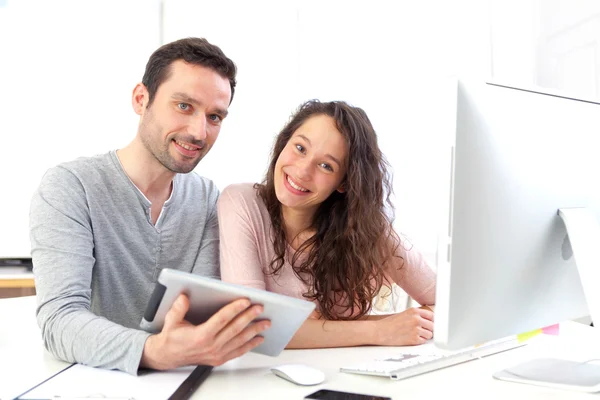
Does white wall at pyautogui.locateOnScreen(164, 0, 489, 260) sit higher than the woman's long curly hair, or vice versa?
white wall at pyautogui.locateOnScreen(164, 0, 489, 260)

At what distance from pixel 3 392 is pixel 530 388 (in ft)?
2.84

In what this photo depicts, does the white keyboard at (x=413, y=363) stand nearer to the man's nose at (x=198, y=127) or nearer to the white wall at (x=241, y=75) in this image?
the man's nose at (x=198, y=127)

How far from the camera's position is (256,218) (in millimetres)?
1690

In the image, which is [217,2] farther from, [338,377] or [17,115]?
[338,377]

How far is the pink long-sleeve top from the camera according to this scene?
155cm

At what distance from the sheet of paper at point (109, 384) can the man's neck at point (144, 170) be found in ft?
1.98

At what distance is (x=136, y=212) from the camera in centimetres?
161

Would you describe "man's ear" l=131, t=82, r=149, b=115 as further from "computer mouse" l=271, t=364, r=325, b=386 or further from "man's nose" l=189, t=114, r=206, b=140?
"computer mouse" l=271, t=364, r=325, b=386

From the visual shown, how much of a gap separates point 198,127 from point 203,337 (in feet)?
2.49

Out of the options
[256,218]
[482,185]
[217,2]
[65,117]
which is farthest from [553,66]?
[65,117]

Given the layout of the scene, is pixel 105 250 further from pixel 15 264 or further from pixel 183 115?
pixel 15 264

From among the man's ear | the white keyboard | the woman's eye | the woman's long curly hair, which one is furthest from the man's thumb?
the man's ear

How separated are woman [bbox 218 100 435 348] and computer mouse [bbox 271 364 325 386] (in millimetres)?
487

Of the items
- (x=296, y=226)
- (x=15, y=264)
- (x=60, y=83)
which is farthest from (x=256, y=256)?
(x=60, y=83)
